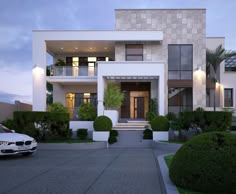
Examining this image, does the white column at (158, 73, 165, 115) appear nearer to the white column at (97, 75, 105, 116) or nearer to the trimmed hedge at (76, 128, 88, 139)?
the white column at (97, 75, 105, 116)

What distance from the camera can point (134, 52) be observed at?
A: 28.1m

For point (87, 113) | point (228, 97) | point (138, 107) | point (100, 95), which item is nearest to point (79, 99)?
point (138, 107)

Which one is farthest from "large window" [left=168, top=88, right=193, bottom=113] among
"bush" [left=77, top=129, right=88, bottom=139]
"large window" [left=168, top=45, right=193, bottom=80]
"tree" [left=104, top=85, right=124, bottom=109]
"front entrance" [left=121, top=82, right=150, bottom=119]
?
"bush" [left=77, top=129, right=88, bottom=139]

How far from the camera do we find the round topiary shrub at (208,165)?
6.29 m

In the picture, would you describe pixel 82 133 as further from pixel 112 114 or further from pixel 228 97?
pixel 228 97

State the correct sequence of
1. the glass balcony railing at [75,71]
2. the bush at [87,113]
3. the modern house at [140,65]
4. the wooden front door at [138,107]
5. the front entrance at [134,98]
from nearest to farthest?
the bush at [87,113] → the modern house at [140,65] → the glass balcony railing at [75,71] → the front entrance at [134,98] → the wooden front door at [138,107]

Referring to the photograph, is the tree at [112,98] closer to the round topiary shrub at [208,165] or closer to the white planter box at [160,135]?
the white planter box at [160,135]

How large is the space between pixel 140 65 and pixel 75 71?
19.6 ft

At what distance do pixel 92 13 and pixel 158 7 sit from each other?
27.4ft

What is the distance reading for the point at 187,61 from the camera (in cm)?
2828

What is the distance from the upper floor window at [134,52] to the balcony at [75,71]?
10.4 ft

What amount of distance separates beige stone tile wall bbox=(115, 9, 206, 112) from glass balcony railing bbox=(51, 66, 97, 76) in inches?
101

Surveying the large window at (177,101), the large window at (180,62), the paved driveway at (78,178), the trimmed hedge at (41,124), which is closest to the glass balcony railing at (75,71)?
the large window at (180,62)

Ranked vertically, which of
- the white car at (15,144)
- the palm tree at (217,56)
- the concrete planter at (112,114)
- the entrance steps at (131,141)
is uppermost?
the palm tree at (217,56)
